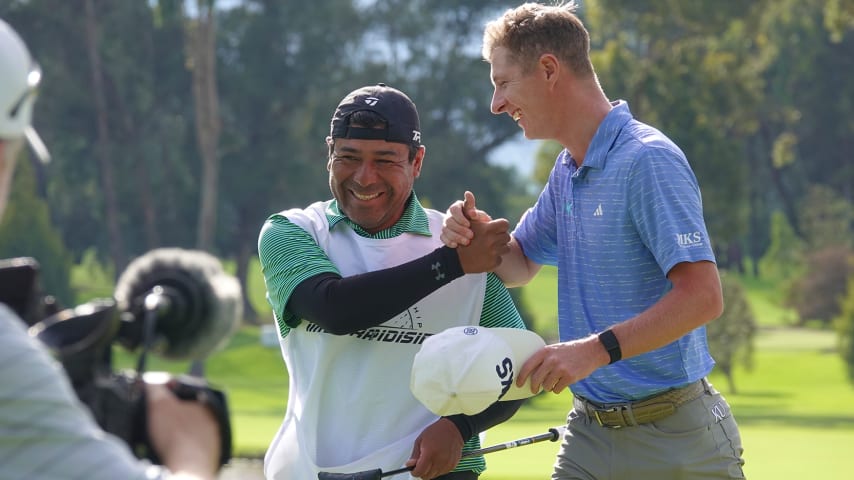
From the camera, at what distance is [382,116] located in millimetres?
4559

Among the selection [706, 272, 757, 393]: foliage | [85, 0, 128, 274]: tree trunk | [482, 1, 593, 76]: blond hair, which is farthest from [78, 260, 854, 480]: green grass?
[85, 0, 128, 274]: tree trunk

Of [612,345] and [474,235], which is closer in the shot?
[612,345]

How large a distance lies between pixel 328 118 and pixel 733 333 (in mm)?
25050

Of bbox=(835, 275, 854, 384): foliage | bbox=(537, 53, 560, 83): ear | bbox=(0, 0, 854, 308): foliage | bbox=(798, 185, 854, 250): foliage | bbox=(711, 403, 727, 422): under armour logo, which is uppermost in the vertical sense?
bbox=(537, 53, 560, 83): ear

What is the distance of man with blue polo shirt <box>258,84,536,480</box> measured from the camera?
14.4 ft

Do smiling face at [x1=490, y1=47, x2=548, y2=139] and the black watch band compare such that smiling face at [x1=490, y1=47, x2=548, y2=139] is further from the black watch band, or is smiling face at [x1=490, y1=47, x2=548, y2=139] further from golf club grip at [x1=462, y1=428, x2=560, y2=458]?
golf club grip at [x1=462, y1=428, x2=560, y2=458]

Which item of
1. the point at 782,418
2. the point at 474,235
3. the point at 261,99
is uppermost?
the point at 474,235

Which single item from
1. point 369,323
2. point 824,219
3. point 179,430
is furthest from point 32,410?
point 824,219

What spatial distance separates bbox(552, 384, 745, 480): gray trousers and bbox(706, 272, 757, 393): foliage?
80.3 feet

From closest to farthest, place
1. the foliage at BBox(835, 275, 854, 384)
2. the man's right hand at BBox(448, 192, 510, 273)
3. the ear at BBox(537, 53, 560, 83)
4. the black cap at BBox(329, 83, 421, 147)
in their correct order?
the man's right hand at BBox(448, 192, 510, 273)
the black cap at BBox(329, 83, 421, 147)
the ear at BBox(537, 53, 560, 83)
the foliage at BBox(835, 275, 854, 384)

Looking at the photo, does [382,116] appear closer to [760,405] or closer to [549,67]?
[549,67]

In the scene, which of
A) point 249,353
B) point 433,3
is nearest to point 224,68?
point 433,3

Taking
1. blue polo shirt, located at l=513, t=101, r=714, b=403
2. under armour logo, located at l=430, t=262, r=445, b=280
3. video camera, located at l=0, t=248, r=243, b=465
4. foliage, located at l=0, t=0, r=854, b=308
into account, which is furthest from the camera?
foliage, located at l=0, t=0, r=854, b=308

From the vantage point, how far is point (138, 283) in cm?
256
